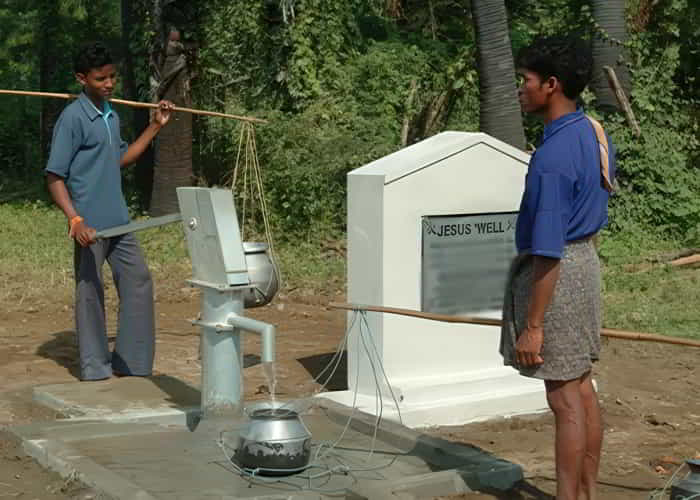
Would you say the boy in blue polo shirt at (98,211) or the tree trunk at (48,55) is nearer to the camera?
the boy in blue polo shirt at (98,211)

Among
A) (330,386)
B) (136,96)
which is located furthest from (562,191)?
(136,96)

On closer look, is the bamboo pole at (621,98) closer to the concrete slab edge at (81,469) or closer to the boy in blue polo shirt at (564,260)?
the boy in blue polo shirt at (564,260)

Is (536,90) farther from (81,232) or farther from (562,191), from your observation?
(81,232)

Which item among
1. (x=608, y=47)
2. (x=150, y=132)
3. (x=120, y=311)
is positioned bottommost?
(x=120, y=311)

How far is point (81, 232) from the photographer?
279 inches

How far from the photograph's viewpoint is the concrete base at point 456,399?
6.68m

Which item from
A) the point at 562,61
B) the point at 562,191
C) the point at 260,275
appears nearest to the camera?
the point at 562,191

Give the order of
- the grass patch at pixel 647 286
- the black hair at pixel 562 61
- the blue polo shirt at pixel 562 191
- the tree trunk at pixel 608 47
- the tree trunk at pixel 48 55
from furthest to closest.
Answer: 1. the tree trunk at pixel 48 55
2. the tree trunk at pixel 608 47
3. the grass patch at pixel 647 286
4. the black hair at pixel 562 61
5. the blue polo shirt at pixel 562 191

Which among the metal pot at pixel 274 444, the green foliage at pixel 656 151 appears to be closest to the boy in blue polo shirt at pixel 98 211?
the metal pot at pixel 274 444

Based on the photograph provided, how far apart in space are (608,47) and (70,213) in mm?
8761

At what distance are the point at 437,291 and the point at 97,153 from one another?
2202 millimetres

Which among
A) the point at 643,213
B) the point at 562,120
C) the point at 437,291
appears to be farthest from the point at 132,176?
the point at 562,120

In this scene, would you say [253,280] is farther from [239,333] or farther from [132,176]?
[132,176]

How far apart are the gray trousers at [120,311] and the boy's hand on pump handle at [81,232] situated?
18 cm
